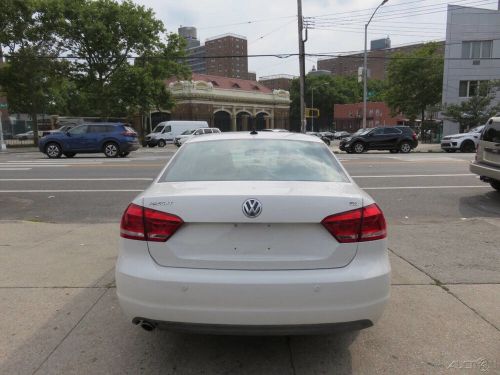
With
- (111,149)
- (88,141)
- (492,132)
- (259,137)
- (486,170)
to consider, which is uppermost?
(259,137)

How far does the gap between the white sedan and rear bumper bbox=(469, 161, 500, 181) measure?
23.9 ft

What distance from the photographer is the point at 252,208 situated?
278 cm

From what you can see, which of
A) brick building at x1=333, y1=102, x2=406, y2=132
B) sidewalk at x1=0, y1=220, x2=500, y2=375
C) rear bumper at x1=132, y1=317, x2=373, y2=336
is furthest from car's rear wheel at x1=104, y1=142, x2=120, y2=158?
brick building at x1=333, y1=102, x2=406, y2=132

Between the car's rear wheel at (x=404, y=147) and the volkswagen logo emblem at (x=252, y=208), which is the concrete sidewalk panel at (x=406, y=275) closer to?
the volkswagen logo emblem at (x=252, y=208)

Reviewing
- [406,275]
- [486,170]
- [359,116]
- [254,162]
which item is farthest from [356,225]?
[359,116]

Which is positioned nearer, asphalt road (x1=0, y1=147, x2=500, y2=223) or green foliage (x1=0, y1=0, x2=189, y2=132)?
asphalt road (x1=0, y1=147, x2=500, y2=223)

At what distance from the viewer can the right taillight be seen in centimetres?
283

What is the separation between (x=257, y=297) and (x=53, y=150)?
21031 millimetres

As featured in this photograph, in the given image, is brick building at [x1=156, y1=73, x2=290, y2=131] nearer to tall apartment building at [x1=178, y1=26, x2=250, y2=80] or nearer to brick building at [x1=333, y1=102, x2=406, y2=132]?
tall apartment building at [x1=178, y1=26, x2=250, y2=80]

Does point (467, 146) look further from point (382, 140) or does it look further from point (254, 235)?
point (254, 235)

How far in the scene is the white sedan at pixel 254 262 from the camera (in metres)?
2.73

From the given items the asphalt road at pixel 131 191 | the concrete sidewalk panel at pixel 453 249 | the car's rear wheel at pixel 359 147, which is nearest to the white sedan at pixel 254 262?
the concrete sidewalk panel at pixel 453 249

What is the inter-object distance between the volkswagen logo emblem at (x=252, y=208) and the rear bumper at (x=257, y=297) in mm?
343

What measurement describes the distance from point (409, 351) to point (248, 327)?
1.34 m
